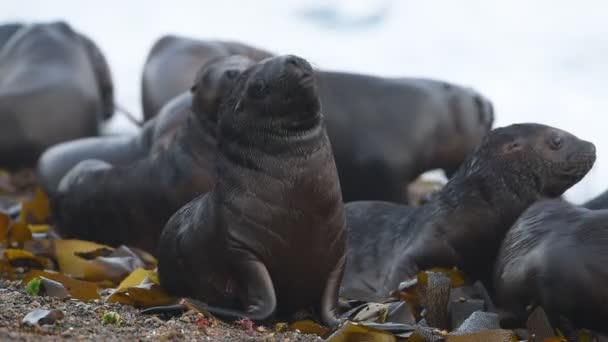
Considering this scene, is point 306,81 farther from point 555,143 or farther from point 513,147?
point 555,143

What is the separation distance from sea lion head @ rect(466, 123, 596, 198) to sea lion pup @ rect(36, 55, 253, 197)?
80.0 inches

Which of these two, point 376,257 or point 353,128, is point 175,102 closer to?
point 353,128

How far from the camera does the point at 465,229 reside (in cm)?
594

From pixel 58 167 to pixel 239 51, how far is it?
138 inches

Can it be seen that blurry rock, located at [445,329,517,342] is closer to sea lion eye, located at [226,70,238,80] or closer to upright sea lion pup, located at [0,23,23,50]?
sea lion eye, located at [226,70,238,80]

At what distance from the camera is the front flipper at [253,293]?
14.8 ft

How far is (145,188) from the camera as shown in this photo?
24.2 ft

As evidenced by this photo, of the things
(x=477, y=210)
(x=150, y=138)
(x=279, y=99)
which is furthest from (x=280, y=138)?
(x=150, y=138)

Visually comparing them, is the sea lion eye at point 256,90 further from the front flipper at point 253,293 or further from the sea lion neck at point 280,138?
the front flipper at point 253,293

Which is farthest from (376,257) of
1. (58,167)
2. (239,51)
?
(239,51)

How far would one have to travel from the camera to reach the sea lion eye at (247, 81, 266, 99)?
477cm

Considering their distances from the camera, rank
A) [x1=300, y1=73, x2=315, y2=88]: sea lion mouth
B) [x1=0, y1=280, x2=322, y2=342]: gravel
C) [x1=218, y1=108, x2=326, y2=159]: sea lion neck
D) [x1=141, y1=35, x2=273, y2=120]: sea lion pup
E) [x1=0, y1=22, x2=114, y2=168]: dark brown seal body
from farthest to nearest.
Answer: [x1=141, y1=35, x2=273, y2=120]: sea lion pup
[x1=0, y1=22, x2=114, y2=168]: dark brown seal body
[x1=218, y1=108, x2=326, y2=159]: sea lion neck
[x1=300, y1=73, x2=315, y2=88]: sea lion mouth
[x1=0, y1=280, x2=322, y2=342]: gravel

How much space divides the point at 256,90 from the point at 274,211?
500 millimetres

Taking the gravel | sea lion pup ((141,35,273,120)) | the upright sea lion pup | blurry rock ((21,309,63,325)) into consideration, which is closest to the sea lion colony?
the gravel
